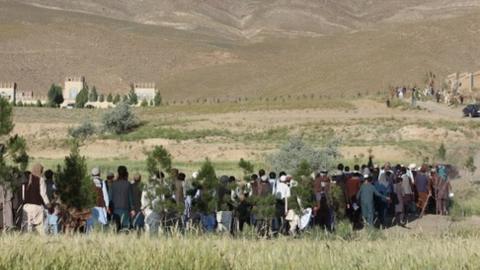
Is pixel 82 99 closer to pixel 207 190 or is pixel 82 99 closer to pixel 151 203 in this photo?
pixel 207 190

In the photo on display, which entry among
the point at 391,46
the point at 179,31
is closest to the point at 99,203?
the point at 391,46

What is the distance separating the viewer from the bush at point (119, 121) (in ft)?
192

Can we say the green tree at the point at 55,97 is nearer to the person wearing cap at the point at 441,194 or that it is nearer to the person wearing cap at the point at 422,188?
the person wearing cap at the point at 441,194

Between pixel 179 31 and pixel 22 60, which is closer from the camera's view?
pixel 22 60

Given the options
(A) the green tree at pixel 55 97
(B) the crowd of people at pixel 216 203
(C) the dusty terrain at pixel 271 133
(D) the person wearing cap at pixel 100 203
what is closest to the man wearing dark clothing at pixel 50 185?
(B) the crowd of people at pixel 216 203

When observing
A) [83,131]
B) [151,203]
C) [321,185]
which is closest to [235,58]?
[83,131]

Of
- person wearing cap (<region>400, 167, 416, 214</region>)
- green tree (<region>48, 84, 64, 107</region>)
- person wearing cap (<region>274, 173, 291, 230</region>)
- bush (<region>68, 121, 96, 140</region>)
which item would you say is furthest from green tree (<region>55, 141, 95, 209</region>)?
green tree (<region>48, 84, 64, 107</region>)

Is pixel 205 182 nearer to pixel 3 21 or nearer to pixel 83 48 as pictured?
pixel 83 48

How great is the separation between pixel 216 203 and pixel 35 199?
2.98 metres

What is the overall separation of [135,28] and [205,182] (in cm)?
16410

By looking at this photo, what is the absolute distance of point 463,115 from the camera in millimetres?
58188

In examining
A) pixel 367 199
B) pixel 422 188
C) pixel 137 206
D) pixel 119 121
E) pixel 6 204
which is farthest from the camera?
pixel 119 121

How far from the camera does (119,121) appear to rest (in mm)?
59062

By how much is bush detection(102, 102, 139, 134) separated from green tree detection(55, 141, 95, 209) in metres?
42.9
